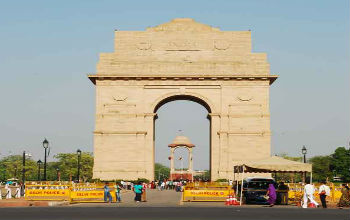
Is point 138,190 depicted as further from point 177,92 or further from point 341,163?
point 341,163

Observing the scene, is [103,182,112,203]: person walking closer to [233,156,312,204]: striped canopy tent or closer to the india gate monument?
[233,156,312,204]: striped canopy tent

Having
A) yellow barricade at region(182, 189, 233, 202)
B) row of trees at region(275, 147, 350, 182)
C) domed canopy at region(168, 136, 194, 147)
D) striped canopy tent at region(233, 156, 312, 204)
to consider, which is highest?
domed canopy at region(168, 136, 194, 147)

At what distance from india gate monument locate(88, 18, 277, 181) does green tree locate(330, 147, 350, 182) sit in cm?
6252

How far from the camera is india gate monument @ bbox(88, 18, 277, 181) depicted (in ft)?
189

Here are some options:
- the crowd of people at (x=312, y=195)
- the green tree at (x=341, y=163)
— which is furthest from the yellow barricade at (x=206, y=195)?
the green tree at (x=341, y=163)

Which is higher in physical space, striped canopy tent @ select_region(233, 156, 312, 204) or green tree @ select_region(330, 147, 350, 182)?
green tree @ select_region(330, 147, 350, 182)

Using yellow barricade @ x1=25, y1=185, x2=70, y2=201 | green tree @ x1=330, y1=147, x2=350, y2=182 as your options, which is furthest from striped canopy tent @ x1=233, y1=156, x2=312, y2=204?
green tree @ x1=330, y1=147, x2=350, y2=182

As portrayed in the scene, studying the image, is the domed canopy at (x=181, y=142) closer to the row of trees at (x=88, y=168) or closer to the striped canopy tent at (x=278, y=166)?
the row of trees at (x=88, y=168)

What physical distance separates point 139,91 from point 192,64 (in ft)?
17.1

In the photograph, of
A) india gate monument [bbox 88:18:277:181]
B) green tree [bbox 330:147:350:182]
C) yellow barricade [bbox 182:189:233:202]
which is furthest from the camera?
green tree [bbox 330:147:350:182]

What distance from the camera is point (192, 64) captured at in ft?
190

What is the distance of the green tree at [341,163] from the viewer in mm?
117750
